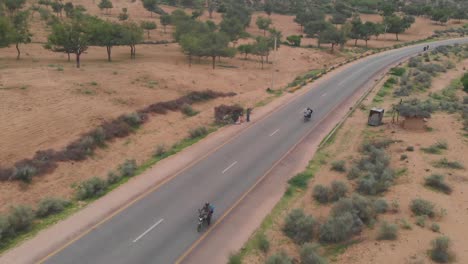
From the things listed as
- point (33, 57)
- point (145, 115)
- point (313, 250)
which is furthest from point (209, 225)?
point (33, 57)

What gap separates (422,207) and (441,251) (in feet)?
13.7

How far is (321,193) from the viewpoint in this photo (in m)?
23.9

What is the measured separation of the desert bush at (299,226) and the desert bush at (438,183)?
27.5 ft

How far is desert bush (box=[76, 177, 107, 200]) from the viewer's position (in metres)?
24.5

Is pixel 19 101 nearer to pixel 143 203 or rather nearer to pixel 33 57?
pixel 143 203

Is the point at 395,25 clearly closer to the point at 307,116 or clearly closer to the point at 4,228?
the point at 307,116

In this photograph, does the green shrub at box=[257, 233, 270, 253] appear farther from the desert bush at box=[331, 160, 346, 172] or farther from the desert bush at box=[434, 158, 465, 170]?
the desert bush at box=[434, 158, 465, 170]

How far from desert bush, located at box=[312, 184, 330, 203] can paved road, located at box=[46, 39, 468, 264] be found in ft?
15.0

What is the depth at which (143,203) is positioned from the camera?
23.6m

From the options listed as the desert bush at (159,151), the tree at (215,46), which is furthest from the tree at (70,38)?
the desert bush at (159,151)

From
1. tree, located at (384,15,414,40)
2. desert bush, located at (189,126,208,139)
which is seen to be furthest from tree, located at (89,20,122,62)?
tree, located at (384,15,414,40)

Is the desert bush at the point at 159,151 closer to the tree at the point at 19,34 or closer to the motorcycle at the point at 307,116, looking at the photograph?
the motorcycle at the point at 307,116

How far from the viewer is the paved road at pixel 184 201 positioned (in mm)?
19031

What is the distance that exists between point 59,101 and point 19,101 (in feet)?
11.5
